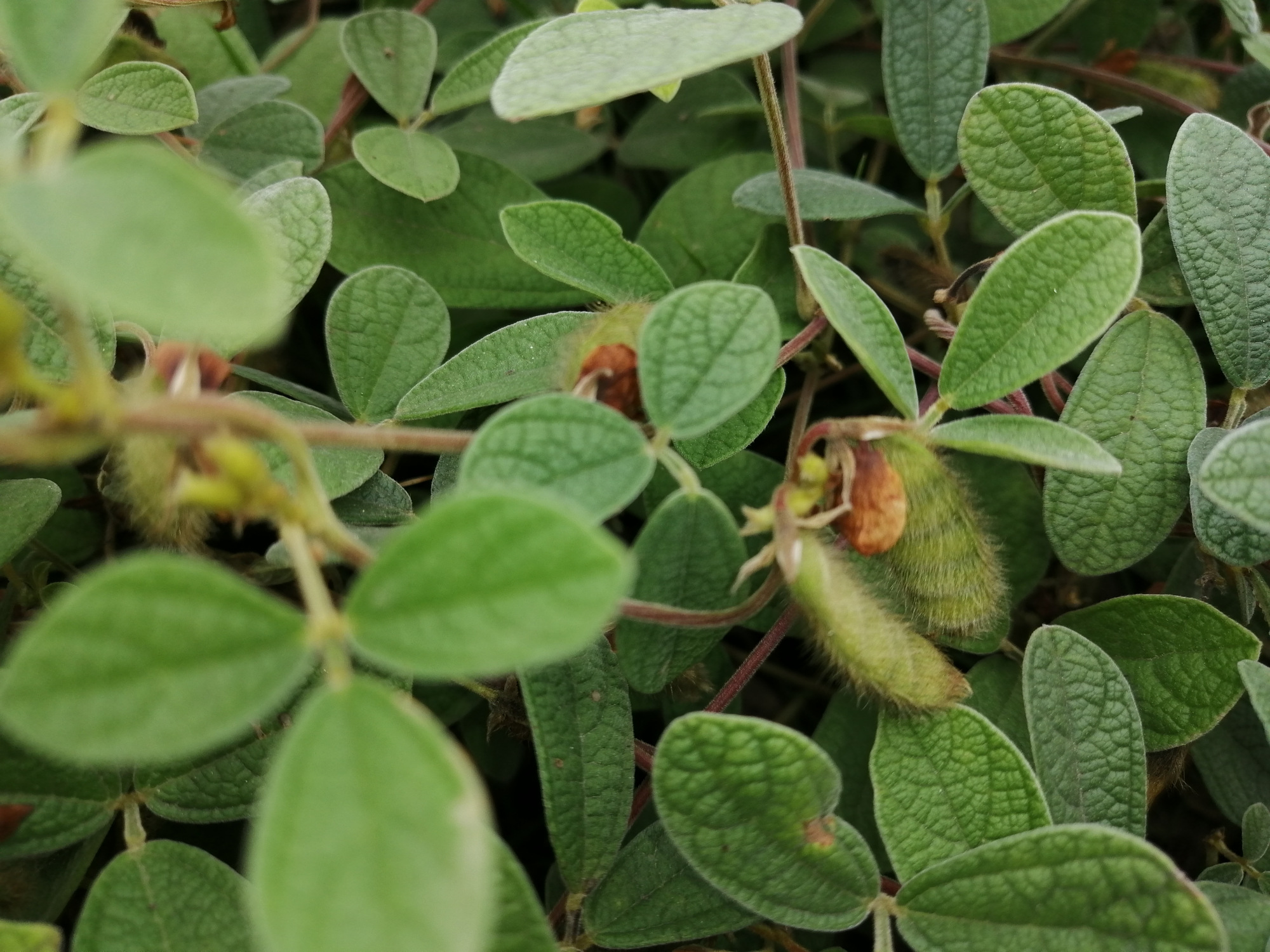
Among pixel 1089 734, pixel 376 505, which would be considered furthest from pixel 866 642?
pixel 376 505

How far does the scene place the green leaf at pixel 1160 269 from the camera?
994mm

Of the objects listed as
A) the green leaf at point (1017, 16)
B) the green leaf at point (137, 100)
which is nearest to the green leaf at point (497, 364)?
the green leaf at point (137, 100)

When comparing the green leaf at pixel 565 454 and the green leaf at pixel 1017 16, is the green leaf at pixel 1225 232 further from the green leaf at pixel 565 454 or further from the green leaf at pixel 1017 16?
the green leaf at pixel 565 454

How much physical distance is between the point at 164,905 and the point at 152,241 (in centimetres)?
53

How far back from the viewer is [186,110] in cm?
98

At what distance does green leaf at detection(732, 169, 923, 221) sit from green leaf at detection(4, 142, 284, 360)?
0.67 meters

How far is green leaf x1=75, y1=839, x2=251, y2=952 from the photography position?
73cm

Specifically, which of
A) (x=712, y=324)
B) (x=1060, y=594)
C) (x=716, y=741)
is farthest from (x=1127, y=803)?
(x=712, y=324)

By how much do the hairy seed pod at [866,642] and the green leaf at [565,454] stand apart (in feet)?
0.53

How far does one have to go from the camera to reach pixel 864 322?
2.59 ft

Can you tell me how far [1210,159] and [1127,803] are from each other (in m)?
0.58

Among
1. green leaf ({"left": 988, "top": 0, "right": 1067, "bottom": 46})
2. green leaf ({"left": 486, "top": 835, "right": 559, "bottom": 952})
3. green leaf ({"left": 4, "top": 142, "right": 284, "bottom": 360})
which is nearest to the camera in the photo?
green leaf ({"left": 4, "top": 142, "right": 284, "bottom": 360})

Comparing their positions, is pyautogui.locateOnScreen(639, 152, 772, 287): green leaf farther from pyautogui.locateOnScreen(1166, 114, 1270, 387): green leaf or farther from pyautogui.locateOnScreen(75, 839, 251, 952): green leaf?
pyautogui.locateOnScreen(75, 839, 251, 952): green leaf

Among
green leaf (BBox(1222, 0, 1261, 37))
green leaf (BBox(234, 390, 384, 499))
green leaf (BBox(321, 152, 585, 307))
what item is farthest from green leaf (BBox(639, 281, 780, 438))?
green leaf (BBox(1222, 0, 1261, 37))
